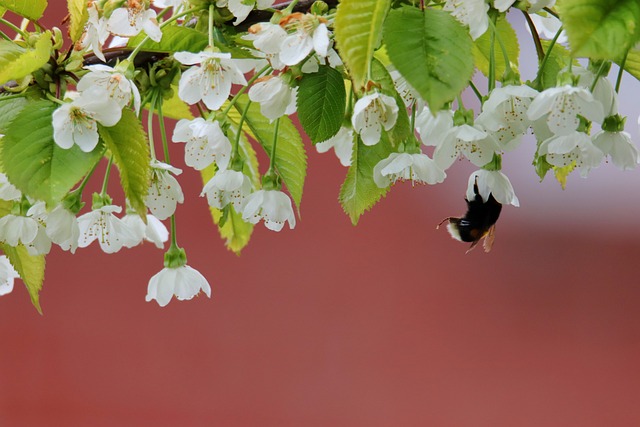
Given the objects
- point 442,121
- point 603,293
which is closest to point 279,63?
point 442,121

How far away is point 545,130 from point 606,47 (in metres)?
0.11

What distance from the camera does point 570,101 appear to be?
0.38 m

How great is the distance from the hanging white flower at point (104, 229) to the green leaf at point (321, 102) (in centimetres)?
16

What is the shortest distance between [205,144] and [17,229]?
0.13 m

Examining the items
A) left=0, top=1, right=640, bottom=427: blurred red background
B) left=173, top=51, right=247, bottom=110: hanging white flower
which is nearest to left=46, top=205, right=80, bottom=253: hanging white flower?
left=173, top=51, right=247, bottom=110: hanging white flower

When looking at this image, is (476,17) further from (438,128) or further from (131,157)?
(131,157)

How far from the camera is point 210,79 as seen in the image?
45cm

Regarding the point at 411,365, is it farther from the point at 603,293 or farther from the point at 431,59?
the point at 431,59

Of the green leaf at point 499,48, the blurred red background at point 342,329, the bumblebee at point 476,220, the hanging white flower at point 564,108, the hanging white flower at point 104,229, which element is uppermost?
the hanging white flower at point 564,108

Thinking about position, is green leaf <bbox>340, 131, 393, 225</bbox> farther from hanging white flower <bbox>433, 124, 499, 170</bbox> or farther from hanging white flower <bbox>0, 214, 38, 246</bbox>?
hanging white flower <bbox>0, 214, 38, 246</bbox>

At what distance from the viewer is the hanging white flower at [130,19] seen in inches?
17.6

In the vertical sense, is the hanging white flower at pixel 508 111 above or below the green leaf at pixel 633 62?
below

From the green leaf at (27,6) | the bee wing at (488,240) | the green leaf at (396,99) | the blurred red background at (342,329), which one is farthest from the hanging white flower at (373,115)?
→ the blurred red background at (342,329)

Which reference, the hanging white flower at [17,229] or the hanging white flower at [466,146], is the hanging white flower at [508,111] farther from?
the hanging white flower at [17,229]
